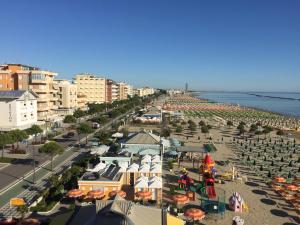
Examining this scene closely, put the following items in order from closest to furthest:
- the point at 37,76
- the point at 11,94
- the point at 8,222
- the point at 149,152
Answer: the point at 8,222 → the point at 149,152 → the point at 11,94 → the point at 37,76

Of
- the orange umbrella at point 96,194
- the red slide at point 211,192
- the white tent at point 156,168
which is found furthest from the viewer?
the white tent at point 156,168

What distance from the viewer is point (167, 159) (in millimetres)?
40969

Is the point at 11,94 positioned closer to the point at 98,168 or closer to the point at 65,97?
the point at 65,97

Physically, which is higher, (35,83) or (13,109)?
(35,83)

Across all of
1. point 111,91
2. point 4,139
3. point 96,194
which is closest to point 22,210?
point 96,194

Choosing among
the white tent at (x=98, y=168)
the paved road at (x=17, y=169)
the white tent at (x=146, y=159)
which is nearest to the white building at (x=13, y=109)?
the paved road at (x=17, y=169)

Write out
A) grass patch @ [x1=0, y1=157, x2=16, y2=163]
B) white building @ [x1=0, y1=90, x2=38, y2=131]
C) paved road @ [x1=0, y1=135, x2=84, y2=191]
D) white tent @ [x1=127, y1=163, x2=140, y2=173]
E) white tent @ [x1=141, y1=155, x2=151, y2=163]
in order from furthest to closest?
white building @ [x1=0, y1=90, x2=38, y2=131] → grass patch @ [x1=0, y1=157, x2=16, y2=163] → white tent @ [x1=141, y1=155, x2=151, y2=163] → paved road @ [x1=0, y1=135, x2=84, y2=191] → white tent @ [x1=127, y1=163, x2=140, y2=173]

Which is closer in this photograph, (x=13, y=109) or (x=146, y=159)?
(x=146, y=159)

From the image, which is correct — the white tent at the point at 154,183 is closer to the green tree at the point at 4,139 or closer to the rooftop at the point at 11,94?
the green tree at the point at 4,139

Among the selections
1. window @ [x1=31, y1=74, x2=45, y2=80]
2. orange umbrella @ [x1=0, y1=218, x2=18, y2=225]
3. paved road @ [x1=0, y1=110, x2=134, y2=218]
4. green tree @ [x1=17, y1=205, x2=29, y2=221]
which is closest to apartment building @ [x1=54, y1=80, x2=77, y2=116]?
window @ [x1=31, y1=74, x2=45, y2=80]

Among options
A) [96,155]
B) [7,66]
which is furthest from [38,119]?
[96,155]

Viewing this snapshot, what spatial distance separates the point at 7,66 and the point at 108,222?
212 ft

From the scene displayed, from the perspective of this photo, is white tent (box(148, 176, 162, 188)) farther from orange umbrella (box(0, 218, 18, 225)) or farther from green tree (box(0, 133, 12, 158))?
green tree (box(0, 133, 12, 158))

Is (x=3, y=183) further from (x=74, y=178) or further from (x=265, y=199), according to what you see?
(x=265, y=199)
